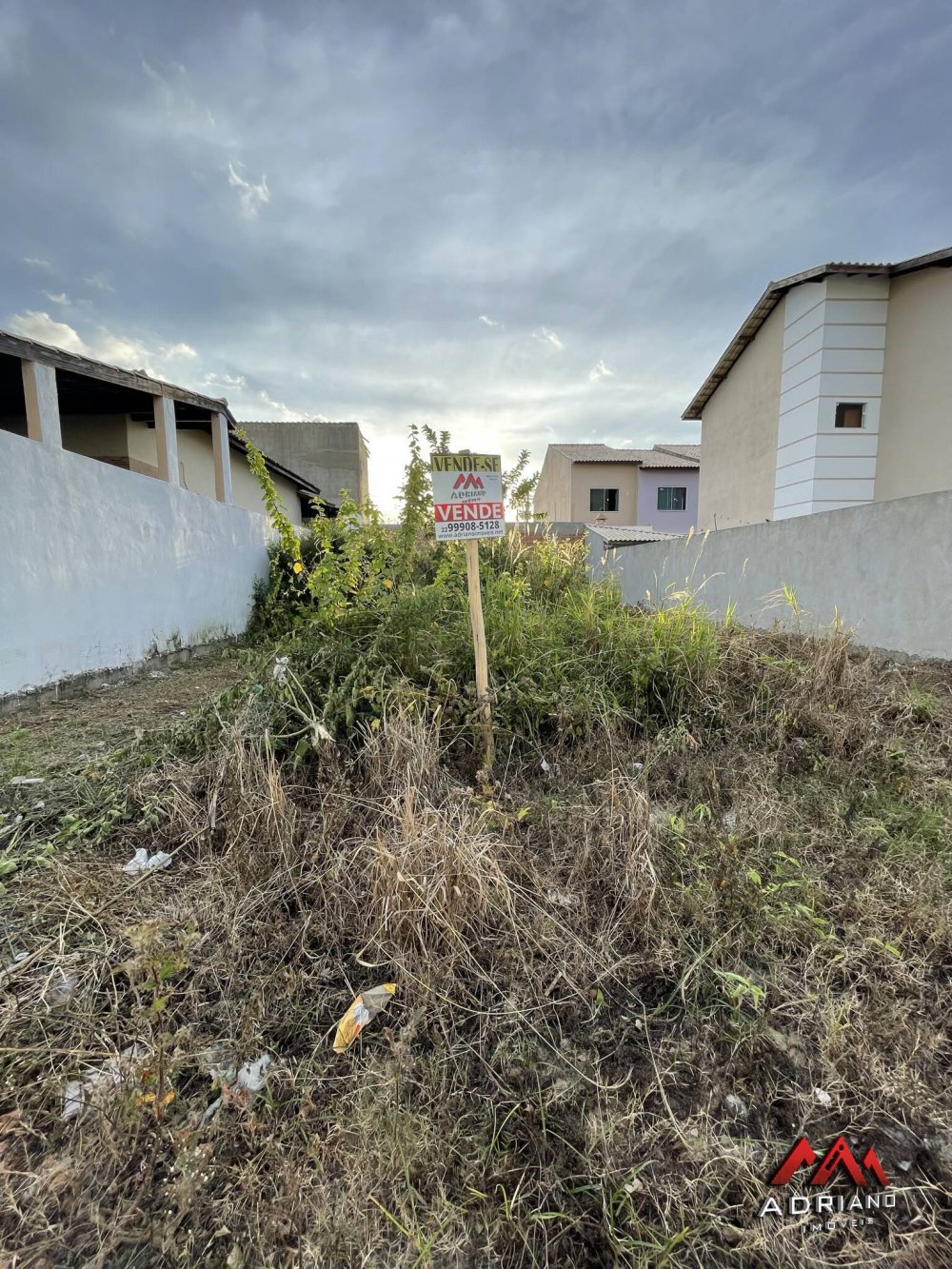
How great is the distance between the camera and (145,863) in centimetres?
189

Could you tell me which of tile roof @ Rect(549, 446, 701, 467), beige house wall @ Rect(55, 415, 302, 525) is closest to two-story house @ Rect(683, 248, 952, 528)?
beige house wall @ Rect(55, 415, 302, 525)

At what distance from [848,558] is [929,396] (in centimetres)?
541

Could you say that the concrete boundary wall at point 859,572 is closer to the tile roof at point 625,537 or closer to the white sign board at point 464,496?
the white sign board at point 464,496

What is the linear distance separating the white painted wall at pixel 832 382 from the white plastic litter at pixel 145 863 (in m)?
8.99

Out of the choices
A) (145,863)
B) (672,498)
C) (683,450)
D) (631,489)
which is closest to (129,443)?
(145,863)

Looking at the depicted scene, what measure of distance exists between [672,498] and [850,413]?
1218 centimetres

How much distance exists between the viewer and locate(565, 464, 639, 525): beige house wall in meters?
19.8

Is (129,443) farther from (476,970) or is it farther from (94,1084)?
(476,970)

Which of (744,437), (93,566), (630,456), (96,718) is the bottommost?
(96,718)

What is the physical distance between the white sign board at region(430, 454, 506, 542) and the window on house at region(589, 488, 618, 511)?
735 inches

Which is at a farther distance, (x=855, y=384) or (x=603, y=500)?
(x=603, y=500)

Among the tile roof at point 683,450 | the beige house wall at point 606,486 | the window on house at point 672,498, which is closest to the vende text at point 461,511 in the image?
the beige house wall at point 606,486

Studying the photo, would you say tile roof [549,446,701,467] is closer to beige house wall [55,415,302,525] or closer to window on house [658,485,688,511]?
window on house [658,485,688,511]

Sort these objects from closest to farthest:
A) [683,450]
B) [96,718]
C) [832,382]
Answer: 1. [96,718]
2. [832,382]
3. [683,450]
